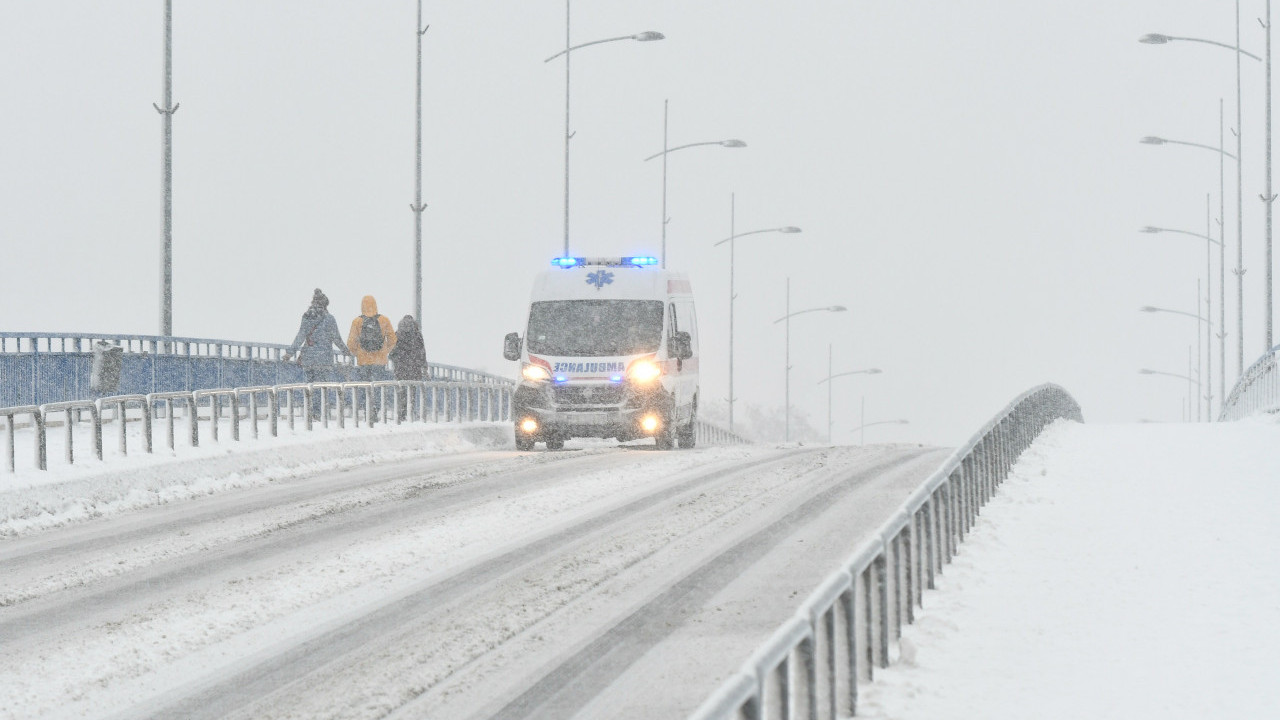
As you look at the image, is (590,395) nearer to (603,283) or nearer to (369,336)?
(603,283)

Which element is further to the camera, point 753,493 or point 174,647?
point 753,493

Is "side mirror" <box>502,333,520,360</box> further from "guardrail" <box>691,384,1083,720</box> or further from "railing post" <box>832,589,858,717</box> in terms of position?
"railing post" <box>832,589,858,717</box>

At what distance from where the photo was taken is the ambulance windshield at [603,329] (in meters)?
26.0

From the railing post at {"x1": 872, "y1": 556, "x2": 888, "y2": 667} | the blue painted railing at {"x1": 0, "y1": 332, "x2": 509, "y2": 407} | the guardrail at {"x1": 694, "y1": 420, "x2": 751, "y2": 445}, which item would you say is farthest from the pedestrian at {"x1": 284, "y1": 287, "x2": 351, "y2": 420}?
the guardrail at {"x1": 694, "y1": 420, "x2": 751, "y2": 445}

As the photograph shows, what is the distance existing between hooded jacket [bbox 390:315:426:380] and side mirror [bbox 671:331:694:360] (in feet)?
19.0

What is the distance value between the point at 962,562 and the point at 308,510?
653 centimetres

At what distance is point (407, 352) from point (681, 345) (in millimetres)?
6123

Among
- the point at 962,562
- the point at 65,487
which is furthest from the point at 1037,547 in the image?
the point at 65,487

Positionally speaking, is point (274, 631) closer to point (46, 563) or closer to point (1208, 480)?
point (46, 563)

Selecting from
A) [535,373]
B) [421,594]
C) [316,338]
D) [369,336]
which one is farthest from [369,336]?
[421,594]

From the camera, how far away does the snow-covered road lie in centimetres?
845

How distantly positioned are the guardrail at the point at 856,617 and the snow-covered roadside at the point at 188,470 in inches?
312

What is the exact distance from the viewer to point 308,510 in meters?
16.5

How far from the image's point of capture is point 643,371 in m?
26.1
